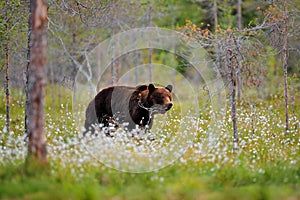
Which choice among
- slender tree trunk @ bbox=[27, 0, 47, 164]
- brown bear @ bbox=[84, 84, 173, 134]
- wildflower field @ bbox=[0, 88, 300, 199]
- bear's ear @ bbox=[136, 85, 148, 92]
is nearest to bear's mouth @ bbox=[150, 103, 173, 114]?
brown bear @ bbox=[84, 84, 173, 134]

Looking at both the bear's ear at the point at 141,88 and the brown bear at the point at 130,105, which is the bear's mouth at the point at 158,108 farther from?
the bear's ear at the point at 141,88

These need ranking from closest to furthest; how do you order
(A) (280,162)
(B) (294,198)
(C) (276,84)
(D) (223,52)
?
(B) (294,198)
(A) (280,162)
(D) (223,52)
(C) (276,84)

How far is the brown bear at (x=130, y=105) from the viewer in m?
13.1

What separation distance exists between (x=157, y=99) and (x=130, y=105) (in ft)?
3.19

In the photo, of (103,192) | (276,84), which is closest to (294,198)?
(103,192)

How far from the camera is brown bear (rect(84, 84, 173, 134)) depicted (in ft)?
43.1

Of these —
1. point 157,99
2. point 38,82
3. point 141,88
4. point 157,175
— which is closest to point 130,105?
point 141,88

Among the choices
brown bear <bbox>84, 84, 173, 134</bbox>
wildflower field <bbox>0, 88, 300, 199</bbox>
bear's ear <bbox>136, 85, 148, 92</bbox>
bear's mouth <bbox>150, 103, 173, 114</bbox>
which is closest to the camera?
wildflower field <bbox>0, 88, 300, 199</bbox>

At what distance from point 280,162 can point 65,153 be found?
14.9 ft

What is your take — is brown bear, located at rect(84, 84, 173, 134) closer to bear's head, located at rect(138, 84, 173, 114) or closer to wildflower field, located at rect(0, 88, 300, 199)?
bear's head, located at rect(138, 84, 173, 114)

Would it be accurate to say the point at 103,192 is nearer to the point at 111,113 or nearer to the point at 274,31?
the point at 111,113

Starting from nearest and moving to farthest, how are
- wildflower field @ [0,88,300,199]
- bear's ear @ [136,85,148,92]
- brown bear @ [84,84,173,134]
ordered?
wildflower field @ [0,88,300,199] → brown bear @ [84,84,173,134] → bear's ear @ [136,85,148,92]

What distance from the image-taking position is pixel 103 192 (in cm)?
797

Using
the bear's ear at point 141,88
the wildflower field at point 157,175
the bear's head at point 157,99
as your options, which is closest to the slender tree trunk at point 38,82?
the wildflower field at point 157,175
